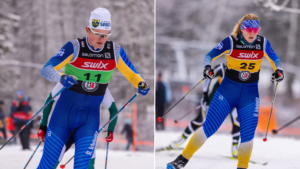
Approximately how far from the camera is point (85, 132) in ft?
8.22

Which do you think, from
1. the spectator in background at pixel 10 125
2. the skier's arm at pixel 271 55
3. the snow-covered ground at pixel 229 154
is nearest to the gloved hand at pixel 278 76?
the skier's arm at pixel 271 55

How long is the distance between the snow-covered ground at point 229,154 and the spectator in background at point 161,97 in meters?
0.54

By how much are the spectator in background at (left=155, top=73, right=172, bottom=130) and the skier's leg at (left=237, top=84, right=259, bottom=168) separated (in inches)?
Result: 115

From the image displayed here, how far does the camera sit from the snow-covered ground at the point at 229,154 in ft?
12.4

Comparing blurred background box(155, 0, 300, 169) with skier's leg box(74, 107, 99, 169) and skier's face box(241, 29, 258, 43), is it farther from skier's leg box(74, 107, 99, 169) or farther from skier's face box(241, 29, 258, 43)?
skier's leg box(74, 107, 99, 169)

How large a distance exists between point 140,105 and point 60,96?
19.5 ft

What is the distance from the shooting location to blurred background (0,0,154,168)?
850cm

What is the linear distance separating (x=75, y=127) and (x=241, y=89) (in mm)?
1576

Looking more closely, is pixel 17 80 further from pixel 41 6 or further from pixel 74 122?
pixel 74 122

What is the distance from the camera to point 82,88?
264cm

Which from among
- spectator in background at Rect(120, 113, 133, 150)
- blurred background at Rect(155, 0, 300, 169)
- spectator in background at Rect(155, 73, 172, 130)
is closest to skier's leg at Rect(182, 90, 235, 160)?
spectator in background at Rect(155, 73, 172, 130)

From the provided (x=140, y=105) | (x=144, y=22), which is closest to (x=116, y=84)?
(x=140, y=105)

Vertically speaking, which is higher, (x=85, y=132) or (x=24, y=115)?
(x=85, y=132)

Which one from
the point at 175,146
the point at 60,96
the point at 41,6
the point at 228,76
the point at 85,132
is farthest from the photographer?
the point at 41,6
